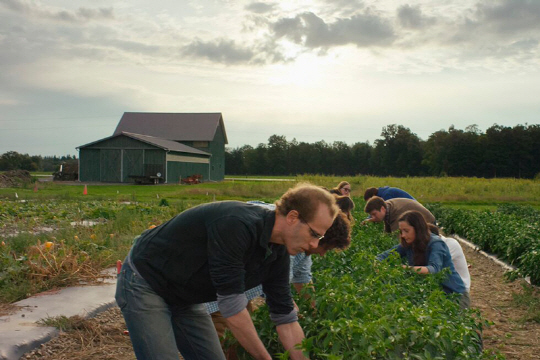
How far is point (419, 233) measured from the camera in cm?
540

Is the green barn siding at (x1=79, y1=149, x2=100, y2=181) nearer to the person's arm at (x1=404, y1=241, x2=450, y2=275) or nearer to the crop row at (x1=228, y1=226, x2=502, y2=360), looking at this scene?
the person's arm at (x1=404, y1=241, x2=450, y2=275)

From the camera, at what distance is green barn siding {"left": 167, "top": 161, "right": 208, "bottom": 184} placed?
135ft

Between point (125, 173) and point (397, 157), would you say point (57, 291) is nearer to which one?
point (125, 173)

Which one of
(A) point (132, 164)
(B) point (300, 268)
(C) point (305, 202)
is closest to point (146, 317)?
(C) point (305, 202)

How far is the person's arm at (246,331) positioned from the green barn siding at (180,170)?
126ft

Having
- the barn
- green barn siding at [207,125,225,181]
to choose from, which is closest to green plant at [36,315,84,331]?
the barn

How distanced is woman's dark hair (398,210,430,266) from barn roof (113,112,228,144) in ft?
150

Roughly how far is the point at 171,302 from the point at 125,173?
39121 mm

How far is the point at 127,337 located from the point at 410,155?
84.4 metres

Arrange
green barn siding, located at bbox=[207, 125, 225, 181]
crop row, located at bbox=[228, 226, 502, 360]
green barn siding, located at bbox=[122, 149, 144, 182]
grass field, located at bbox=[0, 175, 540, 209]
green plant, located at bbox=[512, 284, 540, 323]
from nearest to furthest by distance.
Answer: crop row, located at bbox=[228, 226, 502, 360]
green plant, located at bbox=[512, 284, 540, 323]
grass field, located at bbox=[0, 175, 540, 209]
green barn siding, located at bbox=[122, 149, 144, 182]
green barn siding, located at bbox=[207, 125, 225, 181]

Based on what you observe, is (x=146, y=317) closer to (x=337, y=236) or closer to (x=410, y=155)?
(x=337, y=236)

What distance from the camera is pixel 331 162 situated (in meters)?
98.4

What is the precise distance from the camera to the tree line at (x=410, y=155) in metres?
69.8

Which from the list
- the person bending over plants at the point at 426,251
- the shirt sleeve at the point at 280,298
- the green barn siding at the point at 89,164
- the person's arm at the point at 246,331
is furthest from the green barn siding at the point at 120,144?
the person's arm at the point at 246,331
